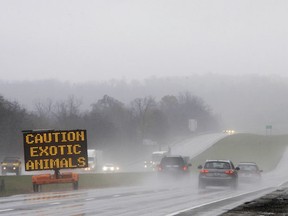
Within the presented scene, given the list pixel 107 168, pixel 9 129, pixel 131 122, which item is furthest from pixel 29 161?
pixel 131 122

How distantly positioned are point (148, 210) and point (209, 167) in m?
16.5

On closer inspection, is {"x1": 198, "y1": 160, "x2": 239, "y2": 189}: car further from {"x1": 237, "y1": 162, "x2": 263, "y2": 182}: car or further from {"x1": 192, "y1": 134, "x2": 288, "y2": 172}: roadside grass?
{"x1": 192, "y1": 134, "x2": 288, "y2": 172}: roadside grass

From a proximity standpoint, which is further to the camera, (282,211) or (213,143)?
(213,143)

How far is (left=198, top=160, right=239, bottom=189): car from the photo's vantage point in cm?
3572

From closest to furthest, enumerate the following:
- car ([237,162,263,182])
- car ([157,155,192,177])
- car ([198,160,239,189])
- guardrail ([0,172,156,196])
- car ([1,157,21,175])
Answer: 1. car ([198,160,239,189])
2. guardrail ([0,172,156,196])
3. car ([157,155,192,177])
4. car ([237,162,263,182])
5. car ([1,157,21,175])

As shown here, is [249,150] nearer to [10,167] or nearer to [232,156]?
[232,156]

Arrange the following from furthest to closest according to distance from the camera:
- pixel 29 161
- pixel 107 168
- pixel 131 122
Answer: pixel 131 122
pixel 107 168
pixel 29 161

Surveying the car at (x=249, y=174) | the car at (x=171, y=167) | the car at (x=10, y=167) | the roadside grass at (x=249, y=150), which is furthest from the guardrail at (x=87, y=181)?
the roadside grass at (x=249, y=150)

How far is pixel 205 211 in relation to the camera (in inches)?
786

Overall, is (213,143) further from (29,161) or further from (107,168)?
(29,161)

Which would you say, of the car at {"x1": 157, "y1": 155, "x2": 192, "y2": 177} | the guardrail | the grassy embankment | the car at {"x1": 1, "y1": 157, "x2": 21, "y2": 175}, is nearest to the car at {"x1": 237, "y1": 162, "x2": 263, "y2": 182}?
the car at {"x1": 157, "y1": 155, "x2": 192, "y2": 177}

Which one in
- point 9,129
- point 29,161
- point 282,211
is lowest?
point 282,211

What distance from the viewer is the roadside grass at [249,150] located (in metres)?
116

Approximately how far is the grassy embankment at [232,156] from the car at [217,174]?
31.1 feet
